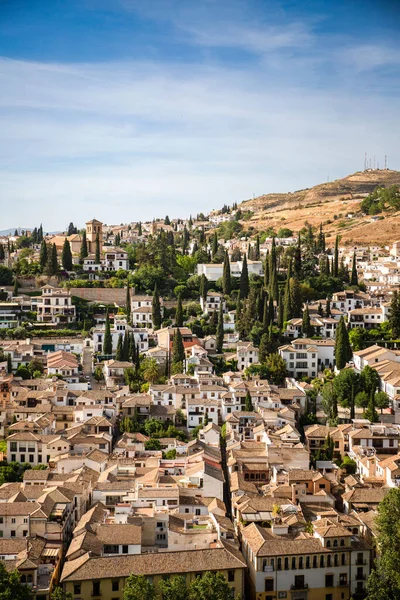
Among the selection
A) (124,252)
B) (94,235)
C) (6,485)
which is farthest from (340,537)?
(94,235)

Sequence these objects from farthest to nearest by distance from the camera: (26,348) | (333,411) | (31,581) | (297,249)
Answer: (297,249), (26,348), (333,411), (31,581)

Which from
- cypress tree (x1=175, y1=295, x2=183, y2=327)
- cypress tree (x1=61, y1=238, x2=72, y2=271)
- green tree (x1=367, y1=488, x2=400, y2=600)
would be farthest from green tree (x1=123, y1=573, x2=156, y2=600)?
cypress tree (x1=61, y1=238, x2=72, y2=271)

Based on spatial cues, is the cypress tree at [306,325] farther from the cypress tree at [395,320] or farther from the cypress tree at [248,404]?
the cypress tree at [248,404]

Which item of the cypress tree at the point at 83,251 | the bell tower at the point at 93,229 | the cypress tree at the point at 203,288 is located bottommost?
the cypress tree at the point at 203,288

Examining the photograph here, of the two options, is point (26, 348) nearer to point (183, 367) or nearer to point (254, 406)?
point (183, 367)

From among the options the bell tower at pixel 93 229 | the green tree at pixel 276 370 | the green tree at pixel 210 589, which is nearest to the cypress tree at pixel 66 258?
the bell tower at pixel 93 229

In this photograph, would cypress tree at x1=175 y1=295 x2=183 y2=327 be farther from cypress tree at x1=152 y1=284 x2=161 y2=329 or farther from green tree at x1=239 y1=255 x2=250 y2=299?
green tree at x1=239 y1=255 x2=250 y2=299

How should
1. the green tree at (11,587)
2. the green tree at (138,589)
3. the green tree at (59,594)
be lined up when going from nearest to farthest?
the green tree at (11,587) < the green tree at (138,589) < the green tree at (59,594)
